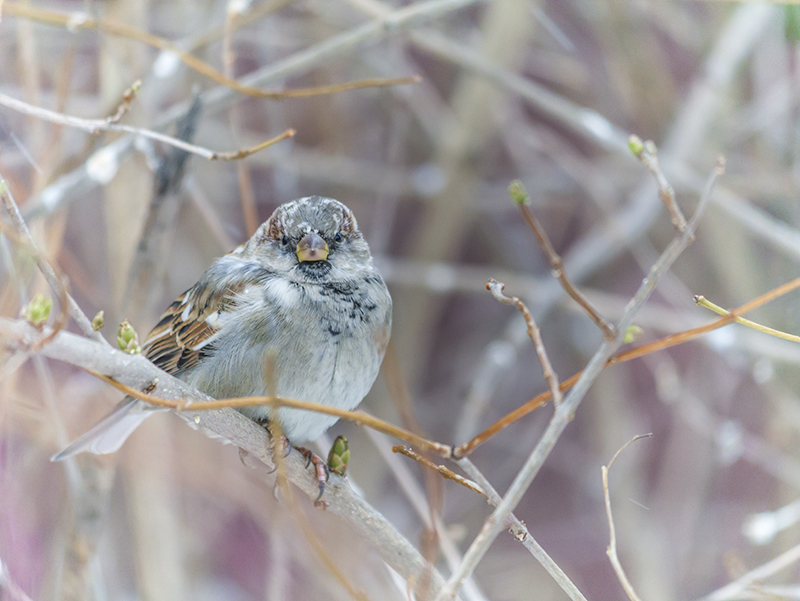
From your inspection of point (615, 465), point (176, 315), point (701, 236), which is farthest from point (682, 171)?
point (176, 315)

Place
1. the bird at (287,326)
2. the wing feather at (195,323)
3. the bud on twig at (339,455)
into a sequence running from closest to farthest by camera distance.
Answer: the bud on twig at (339,455), the bird at (287,326), the wing feather at (195,323)

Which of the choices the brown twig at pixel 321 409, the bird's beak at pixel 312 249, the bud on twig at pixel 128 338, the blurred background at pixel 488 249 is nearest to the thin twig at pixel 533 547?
the brown twig at pixel 321 409

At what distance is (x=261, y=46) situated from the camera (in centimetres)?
377

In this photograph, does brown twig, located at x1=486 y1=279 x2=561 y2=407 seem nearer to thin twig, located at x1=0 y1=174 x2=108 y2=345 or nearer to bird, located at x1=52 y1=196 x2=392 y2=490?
thin twig, located at x1=0 y1=174 x2=108 y2=345

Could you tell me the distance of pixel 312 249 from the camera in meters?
1.95

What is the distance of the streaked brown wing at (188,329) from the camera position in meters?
1.99

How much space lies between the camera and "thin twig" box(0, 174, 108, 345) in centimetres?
108

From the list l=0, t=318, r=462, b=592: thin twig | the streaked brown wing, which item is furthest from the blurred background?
l=0, t=318, r=462, b=592: thin twig

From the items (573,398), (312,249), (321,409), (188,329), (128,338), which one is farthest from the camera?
(188,329)

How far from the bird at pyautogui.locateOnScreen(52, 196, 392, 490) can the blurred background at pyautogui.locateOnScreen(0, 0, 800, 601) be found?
1.53 ft

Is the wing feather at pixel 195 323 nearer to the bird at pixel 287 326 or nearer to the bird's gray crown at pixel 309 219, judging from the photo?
the bird at pixel 287 326

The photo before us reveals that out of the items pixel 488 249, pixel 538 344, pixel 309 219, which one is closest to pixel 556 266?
pixel 538 344

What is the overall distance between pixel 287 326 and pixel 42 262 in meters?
0.80

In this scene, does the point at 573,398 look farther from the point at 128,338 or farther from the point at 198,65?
the point at 198,65
